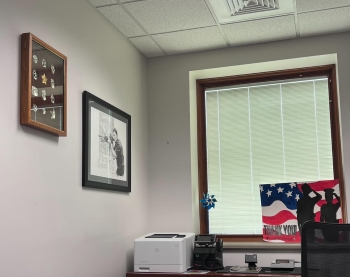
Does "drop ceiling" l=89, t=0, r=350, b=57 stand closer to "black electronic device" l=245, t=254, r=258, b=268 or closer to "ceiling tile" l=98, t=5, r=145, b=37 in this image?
"ceiling tile" l=98, t=5, r=145, b=37

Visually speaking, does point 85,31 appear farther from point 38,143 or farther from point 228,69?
point 228,69

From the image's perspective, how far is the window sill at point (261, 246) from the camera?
Answer: 145 inches

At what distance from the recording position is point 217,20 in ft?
11.5

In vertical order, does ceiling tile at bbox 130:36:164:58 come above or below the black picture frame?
above

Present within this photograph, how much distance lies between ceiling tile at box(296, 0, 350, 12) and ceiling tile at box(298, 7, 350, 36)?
70mm

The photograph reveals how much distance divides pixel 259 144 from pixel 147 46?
1.34 metres

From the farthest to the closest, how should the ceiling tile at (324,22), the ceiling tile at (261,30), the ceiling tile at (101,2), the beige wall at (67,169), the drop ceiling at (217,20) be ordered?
the ceiling tile at (261,30)
the ceiling tile at (324,22)
the drop ceiling at (217,20)
the ceiling tile at (101,2)
the beige wall at (67,169)

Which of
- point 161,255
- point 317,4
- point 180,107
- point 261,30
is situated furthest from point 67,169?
point 317,4

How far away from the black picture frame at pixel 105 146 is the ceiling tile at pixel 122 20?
655mm

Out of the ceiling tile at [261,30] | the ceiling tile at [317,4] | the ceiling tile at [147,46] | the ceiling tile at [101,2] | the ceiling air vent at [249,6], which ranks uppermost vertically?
the ceiling air vent at [249,6]

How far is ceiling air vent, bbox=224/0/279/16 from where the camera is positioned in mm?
3260

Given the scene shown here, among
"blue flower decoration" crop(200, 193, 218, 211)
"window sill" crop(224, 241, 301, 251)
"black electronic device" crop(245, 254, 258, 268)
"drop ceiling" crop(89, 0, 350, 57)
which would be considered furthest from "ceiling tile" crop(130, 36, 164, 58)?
"black electronic device" crop(245, 254, 258, 268)

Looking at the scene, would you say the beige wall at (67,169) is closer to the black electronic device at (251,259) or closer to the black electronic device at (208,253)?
the black electronic device at (208,253)

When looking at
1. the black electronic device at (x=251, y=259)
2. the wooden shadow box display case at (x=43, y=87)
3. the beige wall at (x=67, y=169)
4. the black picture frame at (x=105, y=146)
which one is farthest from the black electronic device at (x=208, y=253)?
the wooden shadow box display case at (x=43, y=87)
